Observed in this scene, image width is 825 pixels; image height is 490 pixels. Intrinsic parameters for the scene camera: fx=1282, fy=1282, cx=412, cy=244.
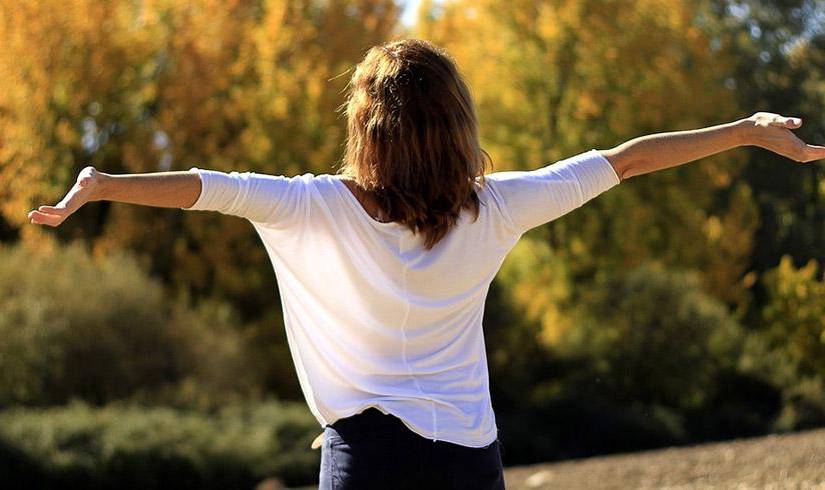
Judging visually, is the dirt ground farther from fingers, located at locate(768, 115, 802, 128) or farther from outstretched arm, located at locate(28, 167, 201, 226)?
outstretched arm, located at locate(28, 167, 201, 226)

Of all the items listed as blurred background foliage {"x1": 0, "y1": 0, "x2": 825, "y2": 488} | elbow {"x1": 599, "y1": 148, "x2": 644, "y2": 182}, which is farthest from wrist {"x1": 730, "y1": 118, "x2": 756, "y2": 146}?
blurred background foliage {"x1": 0, "y1": 0, "x2": 825, "y2": 488}

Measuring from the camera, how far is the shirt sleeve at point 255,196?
2.28 metres

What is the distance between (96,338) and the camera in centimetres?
1536

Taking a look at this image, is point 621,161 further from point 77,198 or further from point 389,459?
point 77,198

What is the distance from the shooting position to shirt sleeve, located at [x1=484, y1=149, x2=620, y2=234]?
247cm

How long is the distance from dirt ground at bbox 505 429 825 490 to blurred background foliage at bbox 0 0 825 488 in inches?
91.6

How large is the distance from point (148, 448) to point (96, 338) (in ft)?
7.04

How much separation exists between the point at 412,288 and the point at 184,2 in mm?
19695

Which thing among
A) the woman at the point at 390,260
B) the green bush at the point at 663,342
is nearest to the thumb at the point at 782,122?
the woman at the point at 390,260

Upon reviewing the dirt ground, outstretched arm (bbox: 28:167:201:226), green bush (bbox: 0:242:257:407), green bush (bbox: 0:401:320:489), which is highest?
outstretched arm (bbox: 28:167:201:226)

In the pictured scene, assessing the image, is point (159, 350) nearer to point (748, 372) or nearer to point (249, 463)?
point (249, 463)

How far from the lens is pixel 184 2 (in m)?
21.2

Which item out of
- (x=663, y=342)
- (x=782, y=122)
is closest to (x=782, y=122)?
(x=782, y=122)

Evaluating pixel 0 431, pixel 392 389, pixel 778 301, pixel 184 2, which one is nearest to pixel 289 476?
pixel 0 431
